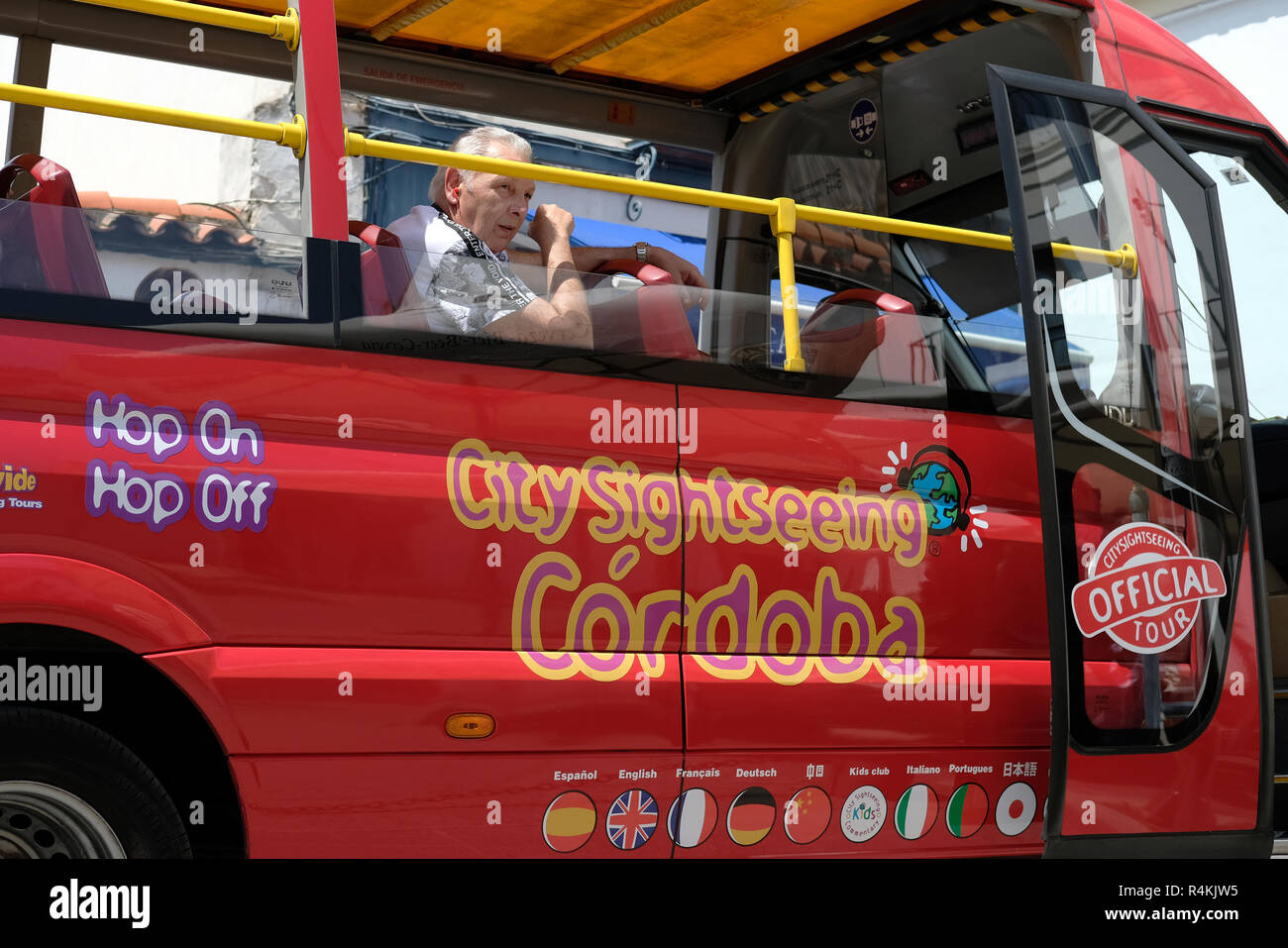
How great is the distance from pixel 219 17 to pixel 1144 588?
270cm

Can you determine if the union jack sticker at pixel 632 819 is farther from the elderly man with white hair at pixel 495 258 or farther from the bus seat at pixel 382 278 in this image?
the bus seat at pixel 382 278

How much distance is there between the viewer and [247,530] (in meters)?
2.73

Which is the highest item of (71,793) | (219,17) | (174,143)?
(174,143)

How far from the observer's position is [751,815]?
3.21 m

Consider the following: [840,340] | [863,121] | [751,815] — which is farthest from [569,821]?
[863,121]

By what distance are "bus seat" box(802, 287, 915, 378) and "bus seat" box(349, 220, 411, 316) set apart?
1055mm

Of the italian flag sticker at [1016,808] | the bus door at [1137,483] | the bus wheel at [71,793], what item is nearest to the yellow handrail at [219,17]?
the bus wheel at [71,793]

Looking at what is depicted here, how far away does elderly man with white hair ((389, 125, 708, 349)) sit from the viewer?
10.1 feet

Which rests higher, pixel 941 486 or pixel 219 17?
pixel 219 17

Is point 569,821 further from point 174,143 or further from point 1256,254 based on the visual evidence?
point 174,143

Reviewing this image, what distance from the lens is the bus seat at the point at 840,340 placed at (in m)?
3.48
